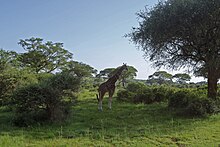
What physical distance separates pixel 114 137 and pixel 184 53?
8.17 metres

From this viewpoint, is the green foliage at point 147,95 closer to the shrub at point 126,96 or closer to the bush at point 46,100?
the shrub at point 126,96

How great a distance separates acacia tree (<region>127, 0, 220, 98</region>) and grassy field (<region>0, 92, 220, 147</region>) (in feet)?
11.8

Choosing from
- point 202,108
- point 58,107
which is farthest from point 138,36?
point 58,107

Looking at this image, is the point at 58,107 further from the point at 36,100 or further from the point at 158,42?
the point at 158,42

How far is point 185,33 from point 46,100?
315 inches

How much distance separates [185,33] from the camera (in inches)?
476

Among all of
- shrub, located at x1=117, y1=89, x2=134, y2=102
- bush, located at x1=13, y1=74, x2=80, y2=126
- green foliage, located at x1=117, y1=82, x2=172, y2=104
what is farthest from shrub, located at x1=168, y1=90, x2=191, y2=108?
bush, located at x1=13, y1=74, x2=80, y2=126

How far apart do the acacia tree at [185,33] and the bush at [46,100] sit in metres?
5.56

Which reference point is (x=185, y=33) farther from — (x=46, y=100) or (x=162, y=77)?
(x=162, y=77)

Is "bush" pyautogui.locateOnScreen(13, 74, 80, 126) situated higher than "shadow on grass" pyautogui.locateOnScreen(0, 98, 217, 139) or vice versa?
"bush" pyautogui.locateOnScreen(13, 74, 80, 126)

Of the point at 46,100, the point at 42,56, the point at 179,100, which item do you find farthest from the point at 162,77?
the point at 46,100

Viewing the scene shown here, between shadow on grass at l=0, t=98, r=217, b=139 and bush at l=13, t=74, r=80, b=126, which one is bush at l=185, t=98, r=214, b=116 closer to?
shadow on grass at l=0, t=98, r=217, b=139

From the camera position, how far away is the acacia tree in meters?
11.4

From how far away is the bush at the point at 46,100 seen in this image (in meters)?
8.59
